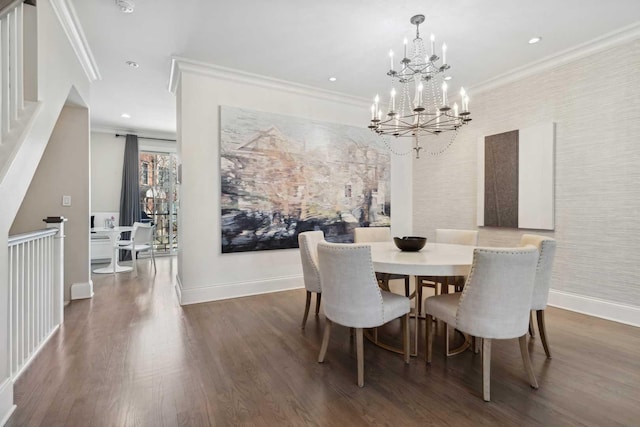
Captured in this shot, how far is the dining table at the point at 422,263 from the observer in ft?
6.79

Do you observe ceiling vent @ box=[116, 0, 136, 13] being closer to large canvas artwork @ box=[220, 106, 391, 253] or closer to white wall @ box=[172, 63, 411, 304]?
white wall @ box=[172, 63, 411, 304]

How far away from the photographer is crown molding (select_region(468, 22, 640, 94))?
117 inches

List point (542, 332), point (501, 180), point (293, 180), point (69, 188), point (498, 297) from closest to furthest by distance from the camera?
point (498, 297) → point (542, 332) → point (69, 188) → point (501, 180) → point (293, 180)

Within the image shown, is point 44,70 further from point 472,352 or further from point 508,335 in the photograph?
point 472,352

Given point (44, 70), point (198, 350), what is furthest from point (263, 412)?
point (44, 70)

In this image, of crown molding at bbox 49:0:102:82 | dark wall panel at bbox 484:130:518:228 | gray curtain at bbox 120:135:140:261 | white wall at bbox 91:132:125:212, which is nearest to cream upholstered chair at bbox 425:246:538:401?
dark wall panel at bbox 484:130:518:228

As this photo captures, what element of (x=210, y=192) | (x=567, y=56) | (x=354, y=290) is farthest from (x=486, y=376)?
(x=567, y=56)

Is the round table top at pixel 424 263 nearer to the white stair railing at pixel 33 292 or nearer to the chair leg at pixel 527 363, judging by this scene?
the chair leg at pixel 527 363

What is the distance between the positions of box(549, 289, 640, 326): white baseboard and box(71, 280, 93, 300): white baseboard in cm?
565

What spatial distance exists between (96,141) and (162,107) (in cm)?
259

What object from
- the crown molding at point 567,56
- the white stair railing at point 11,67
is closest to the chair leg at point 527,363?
the crown molding at point 567,56

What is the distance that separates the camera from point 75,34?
2.95 m

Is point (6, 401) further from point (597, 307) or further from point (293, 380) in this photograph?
point (597, 307)

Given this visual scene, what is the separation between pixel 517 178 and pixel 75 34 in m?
5.12
